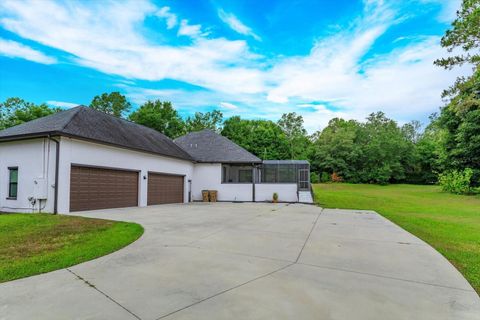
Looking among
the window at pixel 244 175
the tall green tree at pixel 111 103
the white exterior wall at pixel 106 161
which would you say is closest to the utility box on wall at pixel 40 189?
the white exterior wall at pixel 106 161

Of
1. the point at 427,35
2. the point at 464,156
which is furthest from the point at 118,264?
the point at 464,156

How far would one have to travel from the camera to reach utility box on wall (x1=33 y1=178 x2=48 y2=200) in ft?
31.6

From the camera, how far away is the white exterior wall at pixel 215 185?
18719mm

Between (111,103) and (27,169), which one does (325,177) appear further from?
(27,169)

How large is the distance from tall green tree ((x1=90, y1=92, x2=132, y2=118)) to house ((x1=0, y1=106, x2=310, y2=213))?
928 inches

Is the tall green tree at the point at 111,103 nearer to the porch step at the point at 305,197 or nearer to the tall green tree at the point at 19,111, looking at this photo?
the tall green tree at the point at 19,111

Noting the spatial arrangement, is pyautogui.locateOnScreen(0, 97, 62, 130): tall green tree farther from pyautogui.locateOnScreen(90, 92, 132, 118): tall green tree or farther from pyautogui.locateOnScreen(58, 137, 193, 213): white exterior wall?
pyautogui.locateOnScreen(58, 137, 193, 213): white exterior wall

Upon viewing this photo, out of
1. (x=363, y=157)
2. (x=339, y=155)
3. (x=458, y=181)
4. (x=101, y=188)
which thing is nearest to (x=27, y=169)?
(x=101, y=188)

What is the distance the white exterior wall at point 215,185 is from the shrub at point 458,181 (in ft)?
65.1

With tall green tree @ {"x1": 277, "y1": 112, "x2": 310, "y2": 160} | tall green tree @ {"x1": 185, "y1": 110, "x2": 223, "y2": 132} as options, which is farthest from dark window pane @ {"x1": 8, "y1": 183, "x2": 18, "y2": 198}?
tall green tree @ {"x1": 277, "y1": 112, "x2": 310, "y2": 160}

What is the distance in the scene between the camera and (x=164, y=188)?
1606cm

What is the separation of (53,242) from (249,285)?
4.58m

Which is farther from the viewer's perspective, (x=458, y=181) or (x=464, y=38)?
(x=458, y=181)

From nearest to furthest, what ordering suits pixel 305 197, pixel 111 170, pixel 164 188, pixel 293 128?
pixel 111 170 < pixel 164 188 < pixel 305 197 < pixel 293 128
